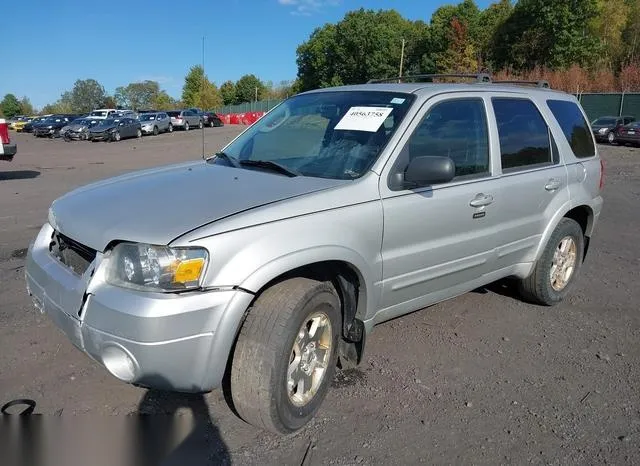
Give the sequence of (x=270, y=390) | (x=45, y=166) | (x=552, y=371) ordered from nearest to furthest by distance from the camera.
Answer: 1. (x=270, y=390)
2. (x=552, y=371)
3. (x=45, y=166)

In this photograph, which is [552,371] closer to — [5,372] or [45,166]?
[5,372]

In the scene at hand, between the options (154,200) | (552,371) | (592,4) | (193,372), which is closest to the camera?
(193,372)

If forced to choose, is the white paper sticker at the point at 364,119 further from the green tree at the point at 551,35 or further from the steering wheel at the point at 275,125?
the green tree at the point at 551,35

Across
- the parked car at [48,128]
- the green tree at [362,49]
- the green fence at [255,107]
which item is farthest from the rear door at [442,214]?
the green tree at [362,49]

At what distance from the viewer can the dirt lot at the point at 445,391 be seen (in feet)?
9.34

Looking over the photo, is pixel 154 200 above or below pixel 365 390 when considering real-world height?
above

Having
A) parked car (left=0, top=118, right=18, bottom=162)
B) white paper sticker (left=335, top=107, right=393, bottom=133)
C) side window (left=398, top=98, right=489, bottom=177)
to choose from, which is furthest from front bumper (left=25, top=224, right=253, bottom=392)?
parked car (left=0, top=118, right=18, bottom=162)

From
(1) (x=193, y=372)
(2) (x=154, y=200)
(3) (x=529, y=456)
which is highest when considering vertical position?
(2) (x=154, y=200)

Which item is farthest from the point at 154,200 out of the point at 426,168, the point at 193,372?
the point at 426,168

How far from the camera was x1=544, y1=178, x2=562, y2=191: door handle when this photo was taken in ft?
14.5

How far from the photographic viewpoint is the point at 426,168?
3.15 meters

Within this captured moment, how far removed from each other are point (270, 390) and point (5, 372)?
1.91m

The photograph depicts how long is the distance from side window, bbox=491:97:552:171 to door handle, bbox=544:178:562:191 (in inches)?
6.3

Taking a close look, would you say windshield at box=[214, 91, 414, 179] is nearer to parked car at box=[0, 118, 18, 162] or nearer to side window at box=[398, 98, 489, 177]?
side window at box=[398, 98, 489, 177]
